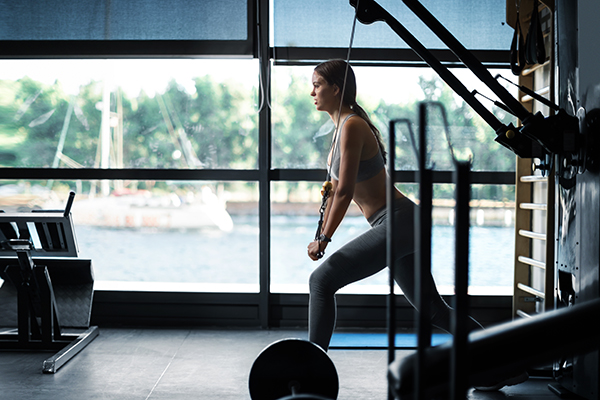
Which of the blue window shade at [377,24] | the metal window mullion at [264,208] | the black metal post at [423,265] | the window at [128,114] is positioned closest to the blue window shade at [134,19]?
the window at [128,114]

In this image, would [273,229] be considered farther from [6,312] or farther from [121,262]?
[6,312]

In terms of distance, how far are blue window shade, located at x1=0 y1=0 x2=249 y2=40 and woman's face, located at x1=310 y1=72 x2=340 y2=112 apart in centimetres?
136

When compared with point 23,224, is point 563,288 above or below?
below

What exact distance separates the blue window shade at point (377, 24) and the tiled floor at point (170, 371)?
1.98 metres

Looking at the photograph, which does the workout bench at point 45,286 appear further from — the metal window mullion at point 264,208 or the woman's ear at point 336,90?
the woman's ear at point 336,90

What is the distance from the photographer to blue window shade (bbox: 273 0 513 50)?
3324 millimetres

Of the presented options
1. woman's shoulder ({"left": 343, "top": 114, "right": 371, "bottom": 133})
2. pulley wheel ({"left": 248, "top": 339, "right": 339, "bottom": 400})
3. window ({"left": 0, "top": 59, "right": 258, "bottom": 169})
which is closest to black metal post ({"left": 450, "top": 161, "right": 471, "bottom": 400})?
pulley wheel ({"left": 248, "top": 339, "right": 339, "bottom": 400})

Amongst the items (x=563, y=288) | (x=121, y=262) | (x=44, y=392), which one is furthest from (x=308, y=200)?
(x=44, y=392)

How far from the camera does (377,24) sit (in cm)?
335

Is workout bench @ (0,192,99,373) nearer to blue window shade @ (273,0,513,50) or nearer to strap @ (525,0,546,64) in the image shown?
blue window shade @ (273,0,513,50)

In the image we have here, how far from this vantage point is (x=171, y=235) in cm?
384

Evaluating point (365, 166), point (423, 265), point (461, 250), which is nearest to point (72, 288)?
point (365, 166)

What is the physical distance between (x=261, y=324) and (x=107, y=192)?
4.80ft

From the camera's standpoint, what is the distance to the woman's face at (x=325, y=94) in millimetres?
2227
